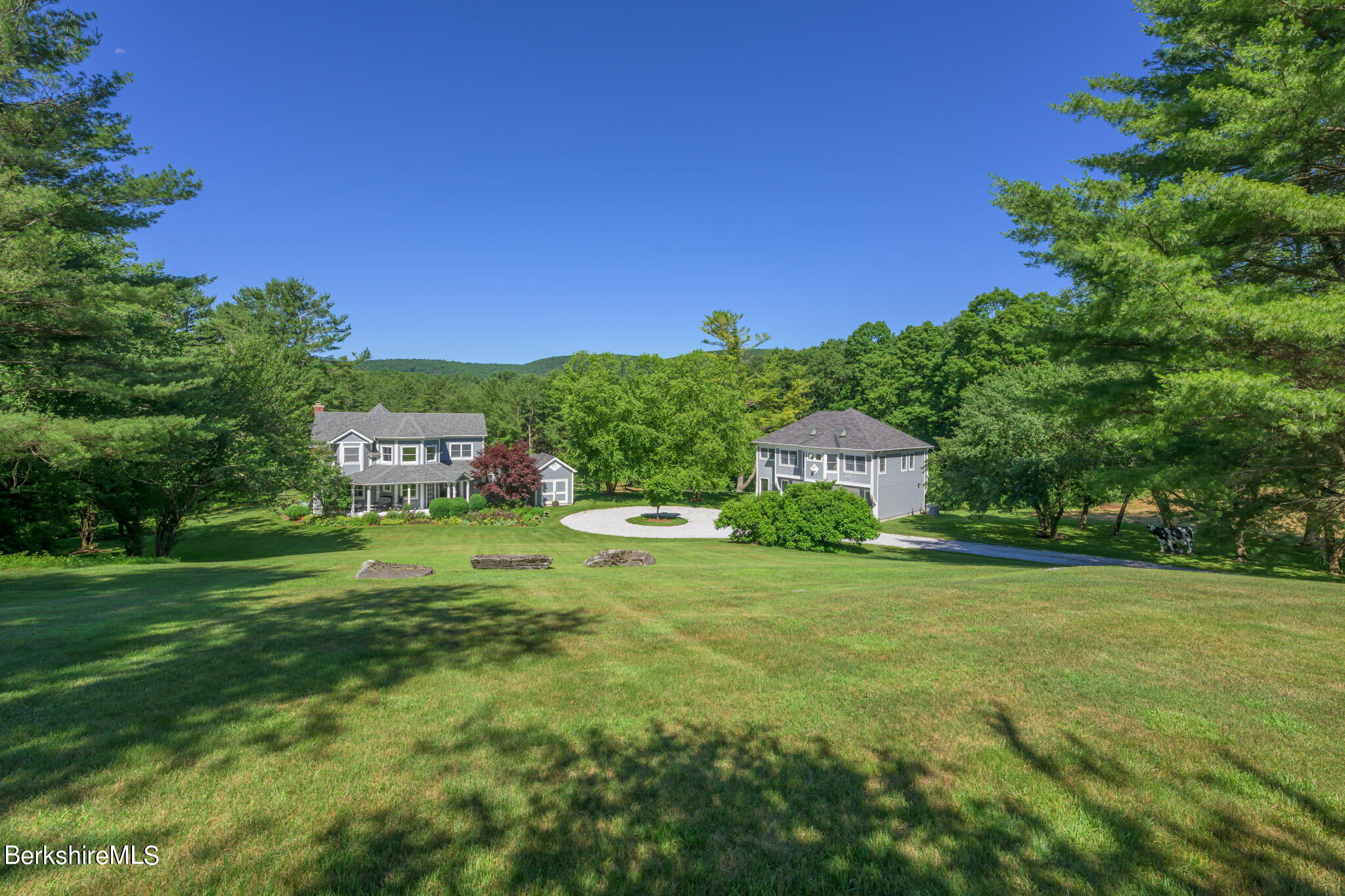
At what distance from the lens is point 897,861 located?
3344 millimetres

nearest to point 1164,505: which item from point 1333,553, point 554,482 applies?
point 1333,553

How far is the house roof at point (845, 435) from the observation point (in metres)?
37.3

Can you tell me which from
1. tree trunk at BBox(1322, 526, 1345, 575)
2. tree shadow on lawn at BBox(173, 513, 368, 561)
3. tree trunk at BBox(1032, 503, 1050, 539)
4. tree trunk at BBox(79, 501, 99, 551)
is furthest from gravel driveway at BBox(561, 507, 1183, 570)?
tree trunk at BBox(79, 501, 99, 551)

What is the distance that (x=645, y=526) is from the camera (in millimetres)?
33781

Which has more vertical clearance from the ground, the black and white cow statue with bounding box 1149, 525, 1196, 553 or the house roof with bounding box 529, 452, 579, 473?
the house roof with bounding box 529, 452, 579, 473

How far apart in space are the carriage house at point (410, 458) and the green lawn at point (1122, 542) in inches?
1025

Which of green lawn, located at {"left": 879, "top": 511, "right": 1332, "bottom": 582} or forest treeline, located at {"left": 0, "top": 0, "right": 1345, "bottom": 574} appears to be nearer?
forest treeline, located at {"left": 0, "top": 0, "right": 1345, "bottom": 574}

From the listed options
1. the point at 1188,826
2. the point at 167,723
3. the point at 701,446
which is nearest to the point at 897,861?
the point at 1188,826

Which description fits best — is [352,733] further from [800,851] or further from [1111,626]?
[1111,626]

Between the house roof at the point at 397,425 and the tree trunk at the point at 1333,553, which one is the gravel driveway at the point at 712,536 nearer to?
the tree trunk at the point at 1333,553

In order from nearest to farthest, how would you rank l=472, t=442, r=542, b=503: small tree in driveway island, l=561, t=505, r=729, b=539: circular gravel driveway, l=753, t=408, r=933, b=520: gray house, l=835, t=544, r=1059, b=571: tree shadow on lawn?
l=835, t=544, r=1059, b=571: tree shadow on lawn
l=561, t=505, r=729, b=539: circular gravel driveway
l=753, t=408, r=933, b=520: gray house
l=472, t=442, r=542, b=503: small tree in driveway island

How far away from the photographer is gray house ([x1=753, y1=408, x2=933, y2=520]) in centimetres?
3659

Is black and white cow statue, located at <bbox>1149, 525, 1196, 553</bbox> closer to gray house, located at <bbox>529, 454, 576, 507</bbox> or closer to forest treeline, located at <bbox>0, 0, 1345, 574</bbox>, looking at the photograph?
forest treeline, located at <bbox>0, 0, 1345, 574</bbox>

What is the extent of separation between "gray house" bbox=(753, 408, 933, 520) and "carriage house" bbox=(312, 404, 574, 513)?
58.2 ft
